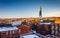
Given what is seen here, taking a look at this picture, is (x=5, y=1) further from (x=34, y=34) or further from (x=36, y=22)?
(x=34, y=34)

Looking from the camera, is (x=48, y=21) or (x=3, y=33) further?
(x=48, y=21)

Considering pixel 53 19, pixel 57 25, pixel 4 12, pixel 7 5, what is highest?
pixel 7 5

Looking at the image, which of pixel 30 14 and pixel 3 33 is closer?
pixel 3 33

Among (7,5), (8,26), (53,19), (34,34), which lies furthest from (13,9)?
(53,19)

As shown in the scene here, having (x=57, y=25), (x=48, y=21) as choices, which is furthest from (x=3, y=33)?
(x=57, y=25)

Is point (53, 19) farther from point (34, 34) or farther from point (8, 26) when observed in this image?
point (8, 26)

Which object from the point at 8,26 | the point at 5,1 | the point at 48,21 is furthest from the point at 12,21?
the point at 48,21

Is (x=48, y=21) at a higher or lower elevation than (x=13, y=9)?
lower

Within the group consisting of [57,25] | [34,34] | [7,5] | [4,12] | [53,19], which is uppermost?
[7,5]

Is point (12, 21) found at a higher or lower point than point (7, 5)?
lower
